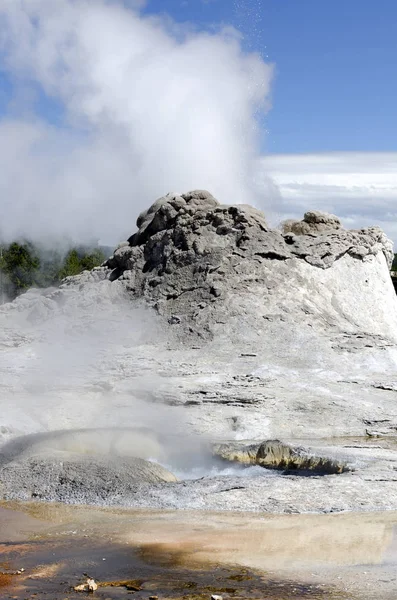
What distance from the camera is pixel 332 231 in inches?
757

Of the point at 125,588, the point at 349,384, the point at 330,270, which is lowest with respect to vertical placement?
the point at 125,588

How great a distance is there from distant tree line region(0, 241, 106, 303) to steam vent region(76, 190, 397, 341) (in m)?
17.3

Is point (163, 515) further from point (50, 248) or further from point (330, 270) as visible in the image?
point (50, 248)

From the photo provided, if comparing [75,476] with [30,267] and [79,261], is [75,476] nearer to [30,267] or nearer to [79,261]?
[30,267]

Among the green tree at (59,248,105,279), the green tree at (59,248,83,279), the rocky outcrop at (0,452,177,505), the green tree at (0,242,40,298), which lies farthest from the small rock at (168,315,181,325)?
the green tree at (59,248,83,279)

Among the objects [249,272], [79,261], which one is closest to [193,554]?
[249,272]

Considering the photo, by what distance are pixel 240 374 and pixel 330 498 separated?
194 inches

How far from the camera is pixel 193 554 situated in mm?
8008

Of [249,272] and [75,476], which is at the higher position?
[249,272]

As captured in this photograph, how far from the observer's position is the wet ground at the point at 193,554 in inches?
278

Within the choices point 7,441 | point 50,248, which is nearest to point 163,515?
point 7,441

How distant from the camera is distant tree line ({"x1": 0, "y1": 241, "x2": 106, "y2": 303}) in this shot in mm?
36250

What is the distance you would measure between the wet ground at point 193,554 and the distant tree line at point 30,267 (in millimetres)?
26658

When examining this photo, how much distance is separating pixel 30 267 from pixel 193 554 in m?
29.9
